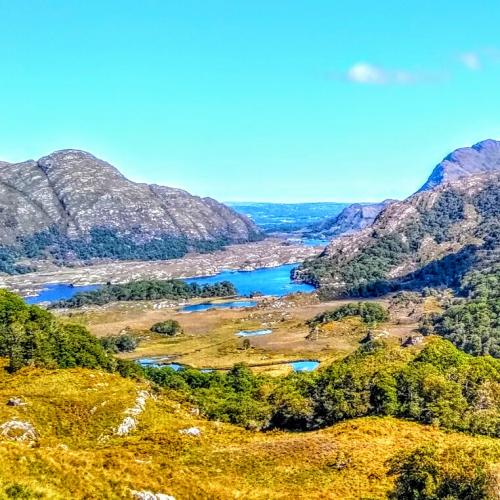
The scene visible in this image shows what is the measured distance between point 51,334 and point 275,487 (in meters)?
66.1

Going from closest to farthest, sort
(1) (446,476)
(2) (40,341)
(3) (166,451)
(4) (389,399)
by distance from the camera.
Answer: (1) (446,476) → (3) (166,451) → (4) (389,399) → (2) (40,341)

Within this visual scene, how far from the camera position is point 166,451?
68688mm

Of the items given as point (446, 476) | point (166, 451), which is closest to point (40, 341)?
point (166, 451)

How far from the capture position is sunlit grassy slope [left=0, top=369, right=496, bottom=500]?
143ft

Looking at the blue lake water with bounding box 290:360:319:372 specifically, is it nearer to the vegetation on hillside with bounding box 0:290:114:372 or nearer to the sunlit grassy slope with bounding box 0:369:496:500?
the vegetation on hillside with bounding box 0:290:114:372

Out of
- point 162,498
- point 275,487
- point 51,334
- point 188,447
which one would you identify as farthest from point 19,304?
point 162,498

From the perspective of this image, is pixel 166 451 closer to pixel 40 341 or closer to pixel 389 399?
pixel 389 399

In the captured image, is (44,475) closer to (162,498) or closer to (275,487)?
(162,498)

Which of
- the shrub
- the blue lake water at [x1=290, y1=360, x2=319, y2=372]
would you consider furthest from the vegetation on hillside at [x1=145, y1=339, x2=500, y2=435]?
the blue lake water at [x1=290, y1=360, x2=319, y2=372]

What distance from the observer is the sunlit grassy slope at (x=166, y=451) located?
43.5 meters

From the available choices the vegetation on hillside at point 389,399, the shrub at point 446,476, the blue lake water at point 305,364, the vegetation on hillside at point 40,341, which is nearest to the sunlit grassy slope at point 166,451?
the vegetation on hillside at point 389,399

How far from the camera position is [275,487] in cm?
6253

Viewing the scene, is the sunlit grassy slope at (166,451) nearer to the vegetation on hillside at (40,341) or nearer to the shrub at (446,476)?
the vegetation on hillside at (40,341)

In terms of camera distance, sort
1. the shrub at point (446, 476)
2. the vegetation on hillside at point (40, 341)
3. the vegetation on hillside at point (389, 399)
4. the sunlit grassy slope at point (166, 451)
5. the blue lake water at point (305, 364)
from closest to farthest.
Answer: the sunlit grassy slope at point (166, 451), the shrub at point (446, 476), the vegetation on hillside at point (389, 399), the vegetation on hillside at point (40, 341), the blue lake water at point (305, 364)
